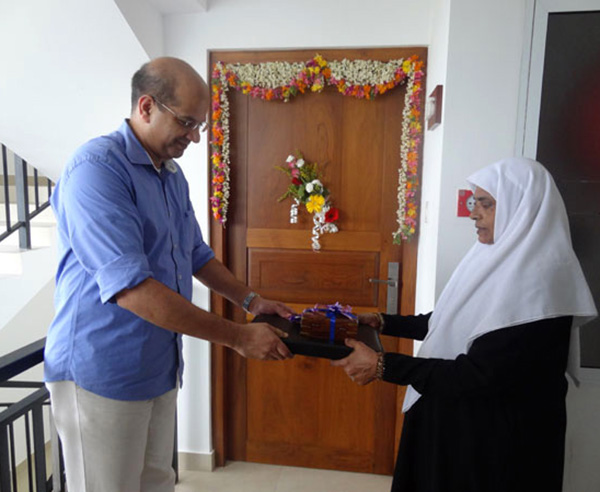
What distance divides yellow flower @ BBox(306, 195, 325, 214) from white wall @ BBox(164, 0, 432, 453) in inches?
21.8

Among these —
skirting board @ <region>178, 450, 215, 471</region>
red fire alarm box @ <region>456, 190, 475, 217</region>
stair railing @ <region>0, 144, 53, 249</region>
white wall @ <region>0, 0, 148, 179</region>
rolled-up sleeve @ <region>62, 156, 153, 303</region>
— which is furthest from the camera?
stair railing @ <region>0, 144, 53, 249</region>

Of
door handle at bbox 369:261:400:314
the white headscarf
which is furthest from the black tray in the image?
door handle at bbox 369:261:400:314

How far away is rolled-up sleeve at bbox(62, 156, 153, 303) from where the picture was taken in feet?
3.62

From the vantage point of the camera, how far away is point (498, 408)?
126 centimetres

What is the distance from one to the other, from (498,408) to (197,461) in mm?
1856

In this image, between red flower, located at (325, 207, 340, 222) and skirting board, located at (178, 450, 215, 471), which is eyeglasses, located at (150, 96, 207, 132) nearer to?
red flower, located at (325, 207, 340, 222)

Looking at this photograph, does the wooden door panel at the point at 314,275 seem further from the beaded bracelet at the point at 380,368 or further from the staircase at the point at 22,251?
the staircase at the point at 22,251

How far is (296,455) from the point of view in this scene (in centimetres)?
257

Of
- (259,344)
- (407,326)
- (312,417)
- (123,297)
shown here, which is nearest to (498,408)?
(407,326)

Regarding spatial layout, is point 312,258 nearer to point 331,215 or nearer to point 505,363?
point 331,215

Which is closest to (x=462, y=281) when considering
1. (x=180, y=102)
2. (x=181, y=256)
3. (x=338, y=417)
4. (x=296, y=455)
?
(x=181, y=256)

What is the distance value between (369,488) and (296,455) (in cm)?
44

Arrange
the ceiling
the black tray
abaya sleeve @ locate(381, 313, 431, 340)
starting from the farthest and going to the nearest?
the ceiling → abaya sleeve @ locate(381, 313, 431, 340) → the black tray

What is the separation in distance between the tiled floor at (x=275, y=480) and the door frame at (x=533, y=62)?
1904 millimetres
